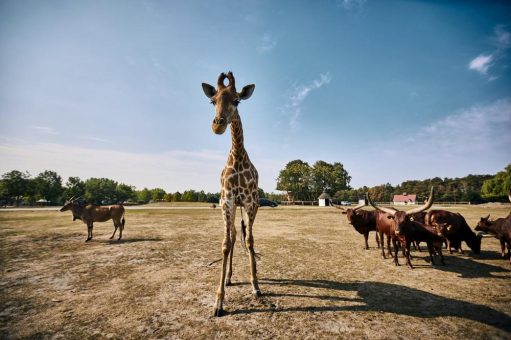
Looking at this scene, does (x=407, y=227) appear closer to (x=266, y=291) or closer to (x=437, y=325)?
(x=437, y=325)

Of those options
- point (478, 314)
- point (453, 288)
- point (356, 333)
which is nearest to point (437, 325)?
point (478, 314)

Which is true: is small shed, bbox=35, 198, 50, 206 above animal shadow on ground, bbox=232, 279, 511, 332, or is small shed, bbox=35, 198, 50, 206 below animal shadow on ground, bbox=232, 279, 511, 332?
below

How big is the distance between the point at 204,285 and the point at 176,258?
9.25 ft

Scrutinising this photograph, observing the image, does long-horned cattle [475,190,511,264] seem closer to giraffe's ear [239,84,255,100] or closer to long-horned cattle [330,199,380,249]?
long-horned cattle [330,199,380,249]

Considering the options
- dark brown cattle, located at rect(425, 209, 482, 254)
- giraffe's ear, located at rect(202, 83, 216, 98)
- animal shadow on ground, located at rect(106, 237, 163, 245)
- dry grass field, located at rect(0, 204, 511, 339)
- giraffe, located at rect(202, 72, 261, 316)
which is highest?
giraffe's ear, located at rect(202, 83, 216, 98)

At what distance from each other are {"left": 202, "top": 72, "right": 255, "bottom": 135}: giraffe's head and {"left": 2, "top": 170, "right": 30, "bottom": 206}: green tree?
10024 cm

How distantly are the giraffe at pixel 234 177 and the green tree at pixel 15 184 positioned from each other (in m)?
100

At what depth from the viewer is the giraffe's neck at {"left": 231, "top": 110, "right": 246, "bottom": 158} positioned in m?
5.18

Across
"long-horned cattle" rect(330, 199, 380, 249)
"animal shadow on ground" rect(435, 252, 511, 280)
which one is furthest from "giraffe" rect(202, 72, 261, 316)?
"long-horned cattle" rect(330, 199, 380, 249)

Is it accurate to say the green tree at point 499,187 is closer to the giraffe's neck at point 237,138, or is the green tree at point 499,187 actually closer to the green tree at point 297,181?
the green tree at point 297,181

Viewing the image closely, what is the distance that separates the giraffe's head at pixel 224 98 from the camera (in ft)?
13.0

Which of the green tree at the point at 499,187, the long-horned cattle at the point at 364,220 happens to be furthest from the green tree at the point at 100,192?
the green tree at the point at 499,187

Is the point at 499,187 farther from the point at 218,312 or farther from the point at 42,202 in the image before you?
the point at 42,202

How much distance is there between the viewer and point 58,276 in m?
5.95
